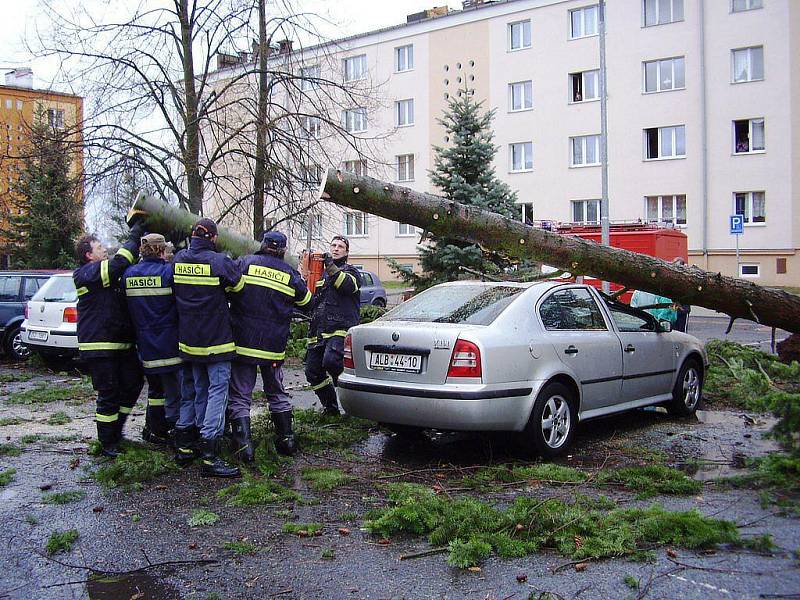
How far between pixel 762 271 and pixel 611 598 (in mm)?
30020

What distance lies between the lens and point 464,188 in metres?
16.7

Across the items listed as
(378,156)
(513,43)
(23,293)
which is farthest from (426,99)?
(23,293)

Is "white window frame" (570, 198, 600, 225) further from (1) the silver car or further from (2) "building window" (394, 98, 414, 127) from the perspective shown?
(1) the silver car

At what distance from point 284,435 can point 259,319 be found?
1.03 meters

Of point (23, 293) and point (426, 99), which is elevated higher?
point (426, 99)

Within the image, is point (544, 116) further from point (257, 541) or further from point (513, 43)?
point (257, 541)

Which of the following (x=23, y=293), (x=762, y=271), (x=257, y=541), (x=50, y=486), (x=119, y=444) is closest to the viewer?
(x=257, y=541)

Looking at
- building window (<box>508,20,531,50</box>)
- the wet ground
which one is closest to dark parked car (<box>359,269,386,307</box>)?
building window (<box>508,20,531,50</box>)

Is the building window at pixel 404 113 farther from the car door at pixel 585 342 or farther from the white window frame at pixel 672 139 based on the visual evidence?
the car door at pixel 585 342

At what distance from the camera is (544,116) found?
35.4 metres

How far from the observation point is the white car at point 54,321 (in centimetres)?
1241

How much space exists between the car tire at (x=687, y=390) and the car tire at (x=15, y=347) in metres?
→ 10.8

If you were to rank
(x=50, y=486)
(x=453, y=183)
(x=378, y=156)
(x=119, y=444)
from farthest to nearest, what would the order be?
1. (x=378, y=156)
2. (x=453, y=183)
3. (x=119, y=444)
4. (x=50, y=486)

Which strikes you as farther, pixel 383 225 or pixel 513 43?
pixel 383 225
